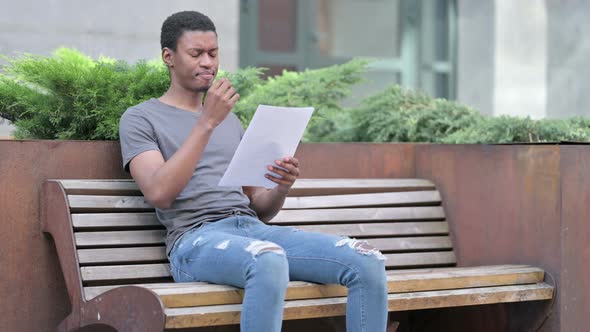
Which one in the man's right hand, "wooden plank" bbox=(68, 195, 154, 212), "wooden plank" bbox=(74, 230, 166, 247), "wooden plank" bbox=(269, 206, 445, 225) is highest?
the man's right hand

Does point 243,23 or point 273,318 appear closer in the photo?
point 273,318

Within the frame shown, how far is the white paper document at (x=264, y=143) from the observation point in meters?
3.69

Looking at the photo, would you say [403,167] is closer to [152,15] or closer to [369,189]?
[369,189]

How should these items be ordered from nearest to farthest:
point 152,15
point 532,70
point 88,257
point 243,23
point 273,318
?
point 273,318
point 88,257
point 152,15
point 243,23
point 532,70

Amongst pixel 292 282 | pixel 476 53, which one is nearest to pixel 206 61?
pixel 292 282

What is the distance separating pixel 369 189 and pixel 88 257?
4.57ft

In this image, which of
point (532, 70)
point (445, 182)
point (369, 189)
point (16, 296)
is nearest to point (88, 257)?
point (16, 296)

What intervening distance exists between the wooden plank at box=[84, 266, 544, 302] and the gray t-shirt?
0.28 metres

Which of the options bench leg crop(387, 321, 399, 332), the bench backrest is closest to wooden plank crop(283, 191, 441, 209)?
the bench backrest

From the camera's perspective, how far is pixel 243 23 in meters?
8.80

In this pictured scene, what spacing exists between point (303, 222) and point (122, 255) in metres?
0.86

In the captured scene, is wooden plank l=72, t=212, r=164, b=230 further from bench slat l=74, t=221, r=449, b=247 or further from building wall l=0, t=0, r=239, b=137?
building wall l=0, t=0, r=239, b=137

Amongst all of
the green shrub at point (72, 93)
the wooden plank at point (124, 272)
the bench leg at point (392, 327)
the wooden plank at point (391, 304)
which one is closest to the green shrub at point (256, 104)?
the green shrub at point (72, 93)

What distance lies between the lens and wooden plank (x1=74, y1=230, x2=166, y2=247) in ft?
12.8
